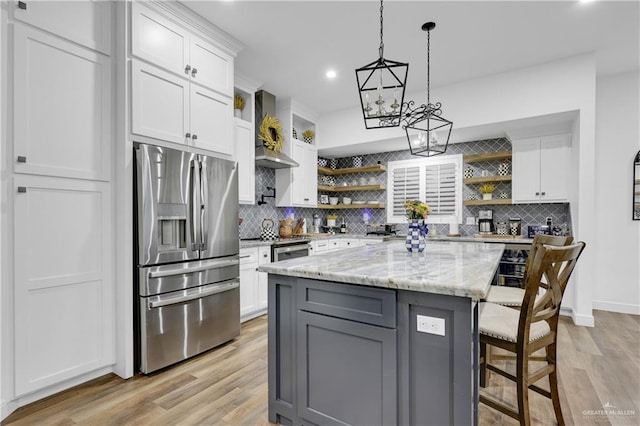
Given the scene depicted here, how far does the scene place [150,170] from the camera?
2.43m

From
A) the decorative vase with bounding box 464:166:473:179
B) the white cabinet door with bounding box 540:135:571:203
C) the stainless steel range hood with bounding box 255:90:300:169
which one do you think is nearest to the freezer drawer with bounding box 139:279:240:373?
the stainless steel range hood with bounding box 255:90:300:169

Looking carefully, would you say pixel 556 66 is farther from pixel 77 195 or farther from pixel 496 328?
pixel 77 195

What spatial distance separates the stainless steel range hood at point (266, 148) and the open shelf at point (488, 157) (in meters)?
2.60

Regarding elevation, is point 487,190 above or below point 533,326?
above

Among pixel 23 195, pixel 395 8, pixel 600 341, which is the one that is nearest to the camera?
pixel 23 195

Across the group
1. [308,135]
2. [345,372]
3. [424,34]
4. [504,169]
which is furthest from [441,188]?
[345,372]

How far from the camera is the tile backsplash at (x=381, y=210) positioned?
441cm

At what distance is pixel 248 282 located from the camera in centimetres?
359

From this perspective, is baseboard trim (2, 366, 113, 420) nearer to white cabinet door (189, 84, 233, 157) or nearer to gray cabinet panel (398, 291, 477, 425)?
white cabinet door (189, 84, 233, 157)

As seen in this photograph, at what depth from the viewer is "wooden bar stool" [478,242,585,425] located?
4.75 ft

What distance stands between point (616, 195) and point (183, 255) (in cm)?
518

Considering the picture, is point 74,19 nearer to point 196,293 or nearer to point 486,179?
point 196,293

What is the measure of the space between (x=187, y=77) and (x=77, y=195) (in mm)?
1351

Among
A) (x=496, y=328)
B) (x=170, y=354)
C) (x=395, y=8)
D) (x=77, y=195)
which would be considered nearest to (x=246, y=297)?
(x=170, y=354)
